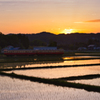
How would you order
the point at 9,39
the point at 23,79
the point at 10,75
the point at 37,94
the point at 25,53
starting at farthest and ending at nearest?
the point at 9,39 → the point at 25,53 → the point at 10,75 → the point at 23,79 → the point at 37,94

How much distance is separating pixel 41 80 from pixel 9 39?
144714 mm

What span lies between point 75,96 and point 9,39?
151653 mm

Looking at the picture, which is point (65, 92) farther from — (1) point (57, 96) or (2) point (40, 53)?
(2) point (40, 53)

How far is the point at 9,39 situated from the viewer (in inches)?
6486

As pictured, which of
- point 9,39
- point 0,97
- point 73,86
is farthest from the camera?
point 9,39

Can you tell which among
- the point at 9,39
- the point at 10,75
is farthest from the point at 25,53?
the point at 9,39

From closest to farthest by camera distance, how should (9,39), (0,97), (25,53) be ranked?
1. (0,97)
2. (25,53)
3. (9,39)

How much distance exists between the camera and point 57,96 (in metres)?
17.0

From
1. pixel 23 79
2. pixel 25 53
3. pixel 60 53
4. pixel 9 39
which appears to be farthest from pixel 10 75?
pixel 9 39

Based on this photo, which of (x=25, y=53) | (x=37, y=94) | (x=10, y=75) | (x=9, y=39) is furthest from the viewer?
(x=9, y=39)

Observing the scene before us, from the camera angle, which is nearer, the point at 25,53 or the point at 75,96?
the point at 75,96

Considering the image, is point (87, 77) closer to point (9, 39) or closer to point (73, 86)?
point (73, 86)

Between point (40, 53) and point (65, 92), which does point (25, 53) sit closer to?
point (40, 53)

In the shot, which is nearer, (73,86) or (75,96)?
(75,96)
